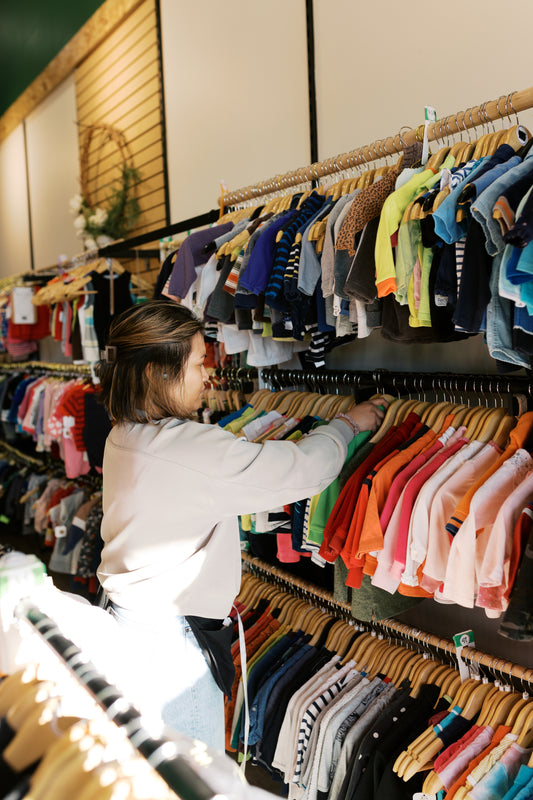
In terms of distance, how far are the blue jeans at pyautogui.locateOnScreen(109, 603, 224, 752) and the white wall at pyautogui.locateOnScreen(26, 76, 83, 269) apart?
5.71 meters

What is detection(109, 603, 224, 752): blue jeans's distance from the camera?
5.65 feet

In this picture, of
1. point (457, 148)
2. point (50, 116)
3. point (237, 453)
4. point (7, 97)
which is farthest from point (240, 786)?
point (7, 97)

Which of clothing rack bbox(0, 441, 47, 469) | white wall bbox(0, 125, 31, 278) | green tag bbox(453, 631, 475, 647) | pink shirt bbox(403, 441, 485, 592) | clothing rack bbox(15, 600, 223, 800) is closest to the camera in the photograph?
clothing rack bbox(15, 600, 223, 800)

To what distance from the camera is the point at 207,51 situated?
436 centimetres

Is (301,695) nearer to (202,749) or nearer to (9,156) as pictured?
(202,749)

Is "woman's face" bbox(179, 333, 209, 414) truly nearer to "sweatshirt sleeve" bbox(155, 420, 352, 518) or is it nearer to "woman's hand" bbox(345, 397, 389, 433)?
"sweatshirt sleeve" bbox(155, 420, 352, 518)

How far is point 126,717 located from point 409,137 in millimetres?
1919

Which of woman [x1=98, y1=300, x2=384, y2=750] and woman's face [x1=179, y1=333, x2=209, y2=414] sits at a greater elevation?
woman's face [x1=179, y1=333, x2=209, y2=414]

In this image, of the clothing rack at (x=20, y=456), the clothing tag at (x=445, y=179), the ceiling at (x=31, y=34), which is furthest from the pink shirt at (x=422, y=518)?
the ceiling at (x=31, y=34)

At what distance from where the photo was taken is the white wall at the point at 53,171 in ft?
22.6

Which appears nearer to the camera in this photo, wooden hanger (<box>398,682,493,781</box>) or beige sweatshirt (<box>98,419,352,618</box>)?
beige sweatshirt (<box>98,419,352,618</box>)

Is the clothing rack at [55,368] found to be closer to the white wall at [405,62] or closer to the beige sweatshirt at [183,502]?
the white wall at [405,62]

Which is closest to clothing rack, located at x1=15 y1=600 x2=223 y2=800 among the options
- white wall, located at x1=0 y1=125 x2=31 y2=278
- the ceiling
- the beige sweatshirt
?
the beige sweatshirt

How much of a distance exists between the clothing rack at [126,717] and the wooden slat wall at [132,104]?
15.4 feet
